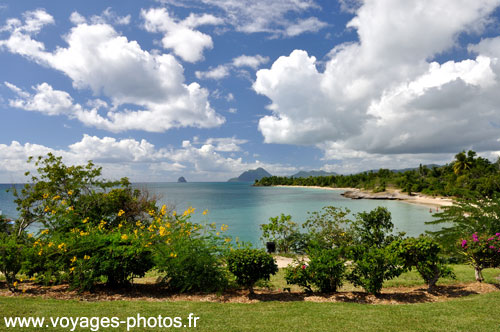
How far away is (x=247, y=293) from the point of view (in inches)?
299

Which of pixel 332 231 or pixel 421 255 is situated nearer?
pixel 421 255

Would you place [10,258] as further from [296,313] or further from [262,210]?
[262,210]

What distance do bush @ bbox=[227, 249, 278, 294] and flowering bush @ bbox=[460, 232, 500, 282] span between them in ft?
19.3

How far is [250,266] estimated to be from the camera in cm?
708

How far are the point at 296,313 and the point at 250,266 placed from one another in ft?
5.35

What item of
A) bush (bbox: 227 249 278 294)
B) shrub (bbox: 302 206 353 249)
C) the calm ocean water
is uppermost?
bush (bbox: 227 249 278 294)

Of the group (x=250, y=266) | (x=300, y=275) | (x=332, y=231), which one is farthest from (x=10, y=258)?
(x=332, y=231)

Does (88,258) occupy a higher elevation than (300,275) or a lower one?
higher

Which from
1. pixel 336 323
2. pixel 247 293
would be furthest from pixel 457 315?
pixel 247 293

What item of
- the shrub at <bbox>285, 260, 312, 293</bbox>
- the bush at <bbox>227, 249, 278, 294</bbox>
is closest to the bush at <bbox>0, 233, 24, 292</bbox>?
the bush at <bbox>227, 249, 278, 294</bbox>

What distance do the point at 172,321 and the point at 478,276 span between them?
9.16 meters

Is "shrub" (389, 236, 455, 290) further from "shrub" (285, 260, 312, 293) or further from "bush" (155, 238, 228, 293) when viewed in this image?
"bush" (155, 238, 228, 293)

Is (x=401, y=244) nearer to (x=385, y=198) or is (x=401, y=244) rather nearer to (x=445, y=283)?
(x=445, y=283)

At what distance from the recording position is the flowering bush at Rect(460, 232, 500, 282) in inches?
306
